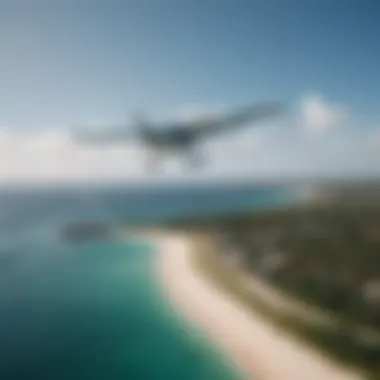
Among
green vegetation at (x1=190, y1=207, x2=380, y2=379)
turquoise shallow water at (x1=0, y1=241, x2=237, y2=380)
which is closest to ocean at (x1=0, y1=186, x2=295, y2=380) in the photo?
turquoise shallow water at (x1=0, y1=241, x2=237, y2=380)

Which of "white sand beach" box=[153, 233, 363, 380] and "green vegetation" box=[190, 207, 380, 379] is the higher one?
"green vegetation" box=[190, 207, 380, 379]

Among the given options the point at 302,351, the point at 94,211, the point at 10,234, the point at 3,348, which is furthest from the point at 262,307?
the point at 10,234

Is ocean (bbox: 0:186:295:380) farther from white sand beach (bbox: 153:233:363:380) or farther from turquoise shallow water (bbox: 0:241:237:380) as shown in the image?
white sand beach (bbox: 153:233:363:380)

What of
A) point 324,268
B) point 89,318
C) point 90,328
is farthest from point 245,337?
point 324,268

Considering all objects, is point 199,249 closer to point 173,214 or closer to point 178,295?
point 178,295

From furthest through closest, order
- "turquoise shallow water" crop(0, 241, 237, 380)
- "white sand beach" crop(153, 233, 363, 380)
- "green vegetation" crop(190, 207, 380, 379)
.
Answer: "green vegetation" crop(190, 207, 380, 379) < "turquoise shallow water" crop(0, 241, 237, 380) < "white sand beach" crop(153, 233, 363, 380)

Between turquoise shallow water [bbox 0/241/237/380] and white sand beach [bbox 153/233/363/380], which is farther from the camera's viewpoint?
turquoise shallow water [bbox 0/241/237/380]

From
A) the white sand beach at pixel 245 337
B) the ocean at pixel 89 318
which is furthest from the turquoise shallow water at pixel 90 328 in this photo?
the white sand beach at pixel 245 337
